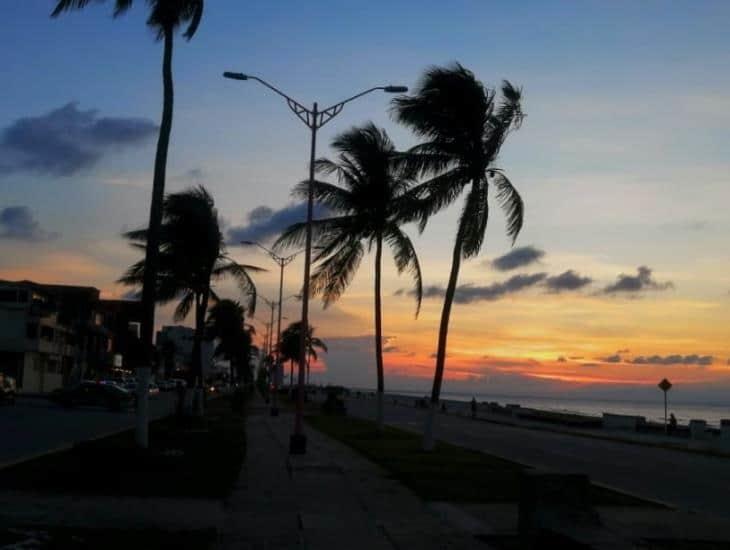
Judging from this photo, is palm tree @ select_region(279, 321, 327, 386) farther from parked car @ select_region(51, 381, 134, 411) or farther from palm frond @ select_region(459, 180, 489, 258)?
palm frond @ select_region(459, 180, 489, 258)

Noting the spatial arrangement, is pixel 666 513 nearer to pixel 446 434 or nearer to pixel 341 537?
pixel 341 537

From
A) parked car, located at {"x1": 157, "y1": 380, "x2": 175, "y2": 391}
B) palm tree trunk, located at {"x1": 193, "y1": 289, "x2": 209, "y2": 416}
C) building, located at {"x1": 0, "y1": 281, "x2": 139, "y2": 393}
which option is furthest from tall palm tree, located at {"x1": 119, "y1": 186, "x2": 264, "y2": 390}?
parked car, located at {"x1": 157, "y1": 380, "x2": 175, "y2": 391}

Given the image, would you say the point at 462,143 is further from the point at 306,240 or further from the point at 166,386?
the point at 166,386

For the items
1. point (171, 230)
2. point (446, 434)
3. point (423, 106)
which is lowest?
point (446, 434)

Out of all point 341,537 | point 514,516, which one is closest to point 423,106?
point 514,516

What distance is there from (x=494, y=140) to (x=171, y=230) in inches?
484

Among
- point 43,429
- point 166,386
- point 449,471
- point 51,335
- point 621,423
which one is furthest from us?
point 166,386

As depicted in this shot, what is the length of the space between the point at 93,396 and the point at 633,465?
Result: 34.4m

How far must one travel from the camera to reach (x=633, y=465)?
2791cm

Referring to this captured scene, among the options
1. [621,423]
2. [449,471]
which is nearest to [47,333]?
[621,423]

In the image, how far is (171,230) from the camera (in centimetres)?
3384

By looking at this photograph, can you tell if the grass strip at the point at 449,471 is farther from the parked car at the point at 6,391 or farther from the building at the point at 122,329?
the building at the point at 122,329

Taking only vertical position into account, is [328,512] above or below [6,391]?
below

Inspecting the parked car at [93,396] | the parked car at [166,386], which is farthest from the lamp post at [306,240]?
the parked car at [166,386]
